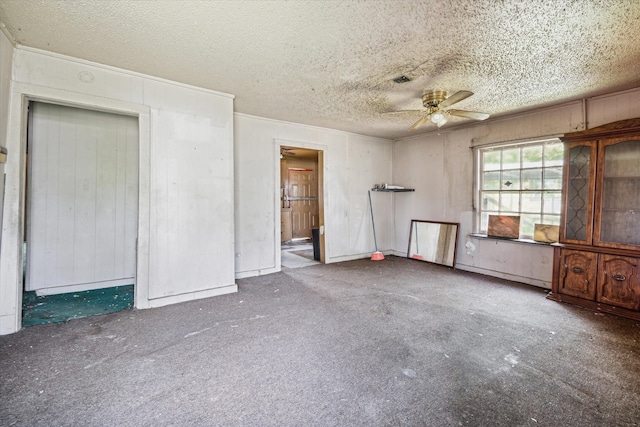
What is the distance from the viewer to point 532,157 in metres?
4.37

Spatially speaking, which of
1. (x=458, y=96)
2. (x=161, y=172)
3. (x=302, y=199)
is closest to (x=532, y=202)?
(x=458, y=96)

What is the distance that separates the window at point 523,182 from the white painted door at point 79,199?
5340mm

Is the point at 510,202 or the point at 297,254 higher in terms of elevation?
the point at 510,202

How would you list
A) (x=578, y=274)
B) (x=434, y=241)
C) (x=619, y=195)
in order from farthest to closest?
(x=434, y=241), (x=578, y=274), (x=619, y=195)

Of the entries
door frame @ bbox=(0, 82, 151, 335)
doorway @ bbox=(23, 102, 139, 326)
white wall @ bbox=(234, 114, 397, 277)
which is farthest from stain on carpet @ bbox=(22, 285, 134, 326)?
white wall @ bbox=(234, 114, 397, 277)

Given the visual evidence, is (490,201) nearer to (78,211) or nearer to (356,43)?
(356,43)

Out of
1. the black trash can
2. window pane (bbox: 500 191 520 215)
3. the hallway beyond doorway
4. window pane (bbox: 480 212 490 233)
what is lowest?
the hallway beyond doorway

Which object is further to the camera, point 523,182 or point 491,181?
point 491,181

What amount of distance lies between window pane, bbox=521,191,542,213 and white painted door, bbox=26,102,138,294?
5490 millimetres

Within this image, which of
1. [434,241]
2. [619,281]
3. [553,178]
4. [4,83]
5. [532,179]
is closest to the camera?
[4,83]

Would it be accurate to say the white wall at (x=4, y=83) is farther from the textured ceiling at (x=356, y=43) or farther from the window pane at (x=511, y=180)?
the window pane at (x=511, y=180)

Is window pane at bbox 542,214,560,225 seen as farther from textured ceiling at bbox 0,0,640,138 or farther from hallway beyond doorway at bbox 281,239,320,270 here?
hallway beyond doorway at bbox 281,239,320,270

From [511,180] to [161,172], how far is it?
4987 mm

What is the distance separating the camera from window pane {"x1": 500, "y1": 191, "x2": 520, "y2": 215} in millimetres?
4527
